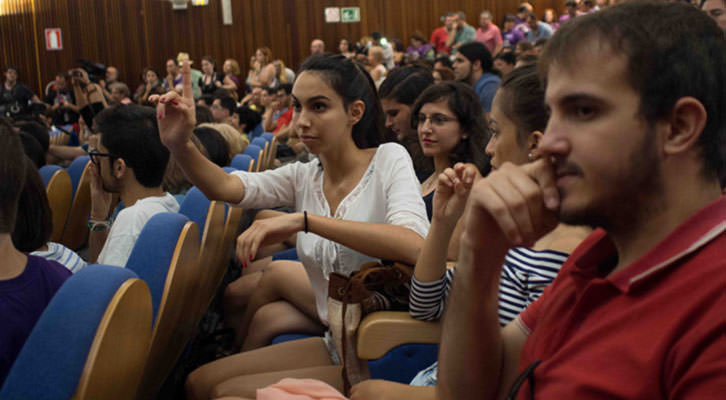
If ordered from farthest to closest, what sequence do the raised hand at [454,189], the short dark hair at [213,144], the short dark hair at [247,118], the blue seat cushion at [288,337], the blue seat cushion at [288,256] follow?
1. the short dark hair at [247,118]
2. the short dark hair at [213,144]
3. the blue seat cushion at [288,256]
4. the blue seat cushion at [288,337]
5. the raised hand at [454,189]

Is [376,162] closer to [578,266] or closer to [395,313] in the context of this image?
[395,313]

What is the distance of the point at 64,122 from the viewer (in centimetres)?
813

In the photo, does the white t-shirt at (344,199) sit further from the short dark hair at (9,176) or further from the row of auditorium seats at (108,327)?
the short dark hair at (9,176)

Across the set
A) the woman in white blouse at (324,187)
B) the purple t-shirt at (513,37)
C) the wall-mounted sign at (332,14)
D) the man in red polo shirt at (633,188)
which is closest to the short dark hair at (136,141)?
the woman in white blouse at (324,187)

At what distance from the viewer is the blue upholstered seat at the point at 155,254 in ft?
5.08

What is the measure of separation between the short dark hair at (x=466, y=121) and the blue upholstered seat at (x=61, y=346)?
1.61 meters

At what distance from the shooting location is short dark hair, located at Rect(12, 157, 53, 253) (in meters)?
1.54

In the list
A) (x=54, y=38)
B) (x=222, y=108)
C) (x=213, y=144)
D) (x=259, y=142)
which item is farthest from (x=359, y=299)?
(x=54, y=38)

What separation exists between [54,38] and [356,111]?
38.9 ft

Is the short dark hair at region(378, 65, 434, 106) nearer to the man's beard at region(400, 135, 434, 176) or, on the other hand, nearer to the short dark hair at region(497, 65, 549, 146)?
the man's beard at region(400, 135, 434, 176)

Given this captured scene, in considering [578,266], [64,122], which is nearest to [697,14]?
[578,266]

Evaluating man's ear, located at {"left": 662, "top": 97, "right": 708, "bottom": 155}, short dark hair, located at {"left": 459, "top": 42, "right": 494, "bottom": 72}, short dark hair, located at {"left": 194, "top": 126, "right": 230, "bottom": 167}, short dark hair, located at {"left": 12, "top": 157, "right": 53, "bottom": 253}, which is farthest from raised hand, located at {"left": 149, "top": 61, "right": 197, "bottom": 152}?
short dark hair, located at {"left": 459, "top": 42, "right": 494, "bottom": 72}

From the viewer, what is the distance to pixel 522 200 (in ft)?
2.43

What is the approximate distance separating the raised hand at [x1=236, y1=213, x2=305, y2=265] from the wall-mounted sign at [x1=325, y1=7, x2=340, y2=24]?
11.2 m
